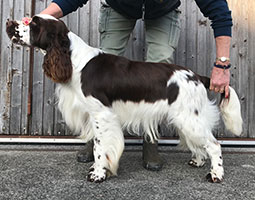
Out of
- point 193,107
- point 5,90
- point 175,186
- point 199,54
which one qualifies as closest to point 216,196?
point 175,186

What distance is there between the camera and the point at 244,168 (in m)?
2.42

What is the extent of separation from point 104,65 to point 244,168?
1.63 metres

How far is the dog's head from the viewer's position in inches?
79.4

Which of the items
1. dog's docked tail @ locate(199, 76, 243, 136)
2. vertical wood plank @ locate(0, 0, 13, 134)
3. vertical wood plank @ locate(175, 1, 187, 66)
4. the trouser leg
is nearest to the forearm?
dog's docked tail @ locate(199, 76, 243, 136)

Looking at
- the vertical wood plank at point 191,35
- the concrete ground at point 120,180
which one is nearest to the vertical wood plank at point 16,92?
the concrete ground at point 120,180

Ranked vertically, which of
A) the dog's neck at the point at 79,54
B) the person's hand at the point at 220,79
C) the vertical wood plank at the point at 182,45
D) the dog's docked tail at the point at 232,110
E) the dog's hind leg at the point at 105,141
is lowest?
the dog's hind leg at the point at 105,141

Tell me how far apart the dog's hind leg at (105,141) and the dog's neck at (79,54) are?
0.39 m

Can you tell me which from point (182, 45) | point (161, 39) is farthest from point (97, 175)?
point (182, 45)

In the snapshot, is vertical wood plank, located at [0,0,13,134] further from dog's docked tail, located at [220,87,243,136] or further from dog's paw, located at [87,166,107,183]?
dog's docked tail, located at [220,87,243,136]

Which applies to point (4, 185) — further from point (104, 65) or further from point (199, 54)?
point (199, 54)

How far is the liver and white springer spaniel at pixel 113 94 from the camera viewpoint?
205 cm

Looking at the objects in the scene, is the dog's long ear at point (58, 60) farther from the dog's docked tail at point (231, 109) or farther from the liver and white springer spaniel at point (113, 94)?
the dog's docked tail at point (231, 109)

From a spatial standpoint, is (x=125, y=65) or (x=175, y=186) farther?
(x=125, y=65)

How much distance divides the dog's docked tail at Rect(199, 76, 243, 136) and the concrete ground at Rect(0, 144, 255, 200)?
1.40ft
